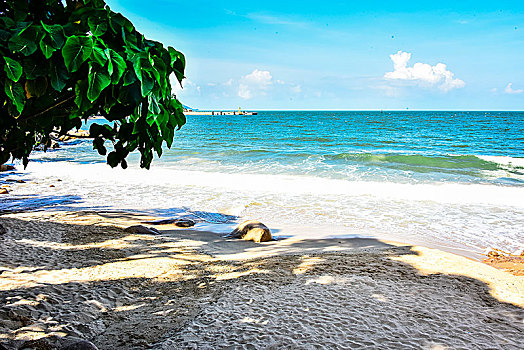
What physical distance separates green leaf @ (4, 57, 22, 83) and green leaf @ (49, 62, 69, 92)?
11 cm

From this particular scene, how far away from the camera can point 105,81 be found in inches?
59.8

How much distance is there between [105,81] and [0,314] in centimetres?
338

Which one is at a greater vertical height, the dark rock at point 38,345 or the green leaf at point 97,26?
the green leaf at point 97,26

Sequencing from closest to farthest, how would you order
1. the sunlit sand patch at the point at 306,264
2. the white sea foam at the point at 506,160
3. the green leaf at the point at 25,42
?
the green leaf at the point at 25,42, the sunlit sand patch at the point at 306,264, the white sea foam at the point at 506,160

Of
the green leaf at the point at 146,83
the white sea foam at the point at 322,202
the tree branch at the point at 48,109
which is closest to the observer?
the green leaf at the point at 146,83

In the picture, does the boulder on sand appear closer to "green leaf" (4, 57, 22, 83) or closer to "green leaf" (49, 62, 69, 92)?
"green leaf" (49, 62, 69, 92)

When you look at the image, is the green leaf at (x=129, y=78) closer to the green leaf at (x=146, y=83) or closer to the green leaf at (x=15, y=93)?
the green leaf at (x=146, y=83)

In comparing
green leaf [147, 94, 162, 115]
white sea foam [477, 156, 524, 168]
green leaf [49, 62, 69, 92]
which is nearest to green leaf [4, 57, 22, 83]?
green leaf [49, 62, 69, 92]

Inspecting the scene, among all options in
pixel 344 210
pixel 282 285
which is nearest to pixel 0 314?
pixel 282 285

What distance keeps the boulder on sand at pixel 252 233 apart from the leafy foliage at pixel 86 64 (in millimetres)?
5902

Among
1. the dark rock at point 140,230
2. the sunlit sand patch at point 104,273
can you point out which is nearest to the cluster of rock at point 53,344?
the sunlit sand patch at point 104,273

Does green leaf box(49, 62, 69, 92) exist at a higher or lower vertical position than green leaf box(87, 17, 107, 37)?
lower

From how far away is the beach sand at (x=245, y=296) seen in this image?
3682 millimetres

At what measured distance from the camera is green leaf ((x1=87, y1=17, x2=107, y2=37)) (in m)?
1.52
